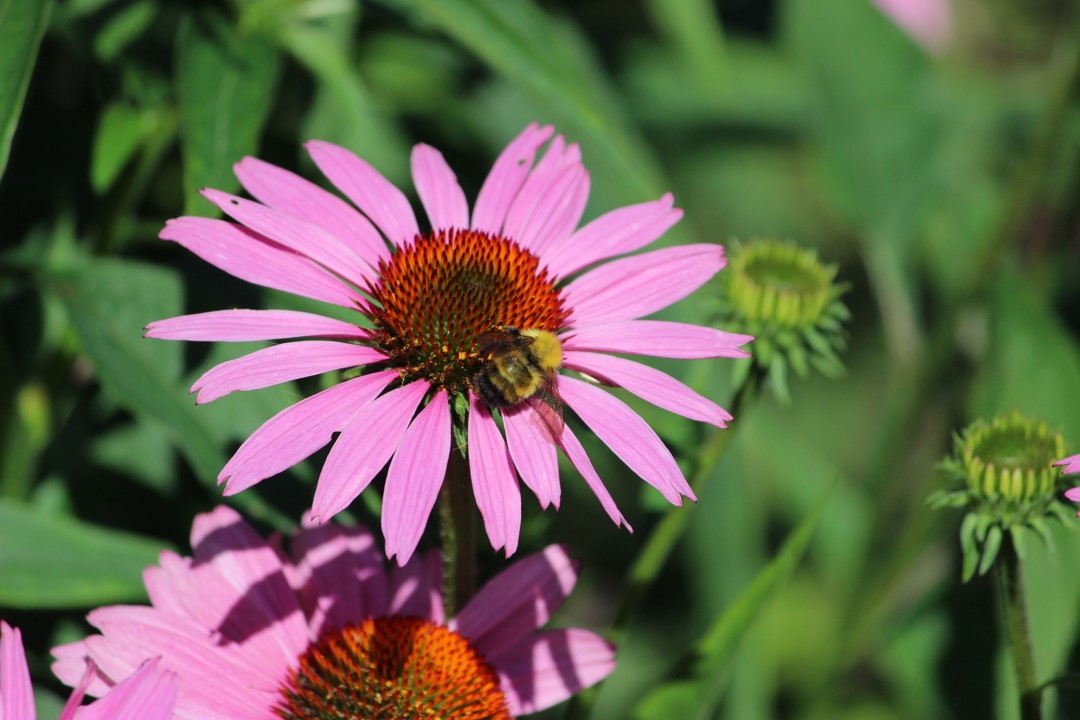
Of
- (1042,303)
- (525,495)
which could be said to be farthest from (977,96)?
(525,495)

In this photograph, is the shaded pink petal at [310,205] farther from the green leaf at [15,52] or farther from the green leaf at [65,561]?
the green leaf at [65,561]

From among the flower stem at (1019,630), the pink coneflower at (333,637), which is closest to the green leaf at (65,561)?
the pink coneflower at (333,637)

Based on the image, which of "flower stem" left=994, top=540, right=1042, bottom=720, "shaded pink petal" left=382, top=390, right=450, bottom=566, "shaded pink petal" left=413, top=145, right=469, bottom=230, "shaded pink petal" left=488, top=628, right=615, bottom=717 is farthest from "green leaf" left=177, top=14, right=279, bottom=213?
"flower stem" left=994, top=540, right=1042, bottom=720

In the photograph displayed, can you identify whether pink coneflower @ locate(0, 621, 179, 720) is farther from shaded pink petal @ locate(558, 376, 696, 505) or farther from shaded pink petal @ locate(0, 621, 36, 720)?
shaded pink petal @ locate(558, 376, 696, 505)

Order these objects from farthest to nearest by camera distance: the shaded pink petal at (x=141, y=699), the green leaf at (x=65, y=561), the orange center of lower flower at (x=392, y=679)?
1. the green leaf at (x=65, y=561)
2. the orange center of lower flower at (x=392, y=679)
3. the shaded pink petal at (x=141, y=699)

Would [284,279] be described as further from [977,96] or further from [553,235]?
[977,96]

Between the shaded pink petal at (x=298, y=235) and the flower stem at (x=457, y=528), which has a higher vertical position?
the shaded pink petal at (x=298, y=235)

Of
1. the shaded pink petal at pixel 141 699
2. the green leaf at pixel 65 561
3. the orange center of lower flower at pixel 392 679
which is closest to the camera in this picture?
the shaded pink petal at pixel 141 699
